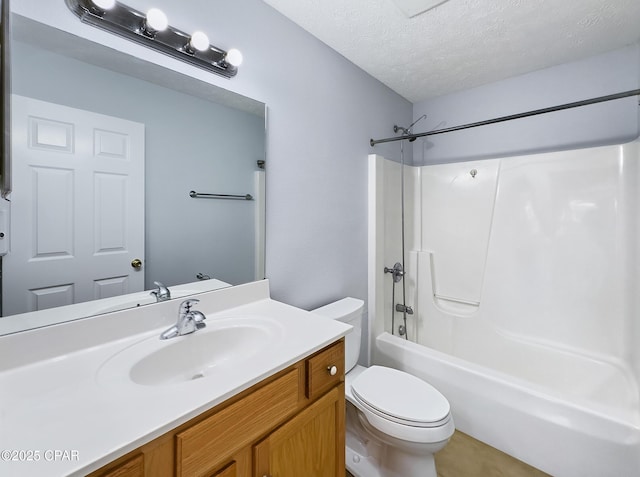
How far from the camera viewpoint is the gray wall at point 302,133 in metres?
1.21

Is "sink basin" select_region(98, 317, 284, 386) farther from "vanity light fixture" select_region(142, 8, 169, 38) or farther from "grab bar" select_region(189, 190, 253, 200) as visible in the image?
"vanity light fixture" select_region(142, 8, 169, 38)

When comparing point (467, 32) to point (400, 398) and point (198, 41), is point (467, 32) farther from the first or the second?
point (400, 398)

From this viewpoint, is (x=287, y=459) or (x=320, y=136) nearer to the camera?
(x=287, y=459)

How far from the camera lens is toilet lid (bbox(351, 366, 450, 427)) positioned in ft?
3.88

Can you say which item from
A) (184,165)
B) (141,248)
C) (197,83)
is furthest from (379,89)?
(141,248)

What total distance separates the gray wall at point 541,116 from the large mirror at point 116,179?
1.72m

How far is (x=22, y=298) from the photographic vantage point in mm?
818

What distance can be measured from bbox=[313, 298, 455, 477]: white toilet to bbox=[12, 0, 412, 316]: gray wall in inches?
12.4

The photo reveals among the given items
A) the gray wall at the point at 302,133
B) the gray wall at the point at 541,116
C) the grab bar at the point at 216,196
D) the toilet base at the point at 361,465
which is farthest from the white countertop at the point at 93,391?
the gray wall at the point at 541,116

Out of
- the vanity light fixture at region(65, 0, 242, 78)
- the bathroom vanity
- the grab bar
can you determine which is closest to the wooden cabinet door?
the bathroom vanity

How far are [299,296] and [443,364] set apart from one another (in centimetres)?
95

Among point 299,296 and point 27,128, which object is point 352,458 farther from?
point 27,128

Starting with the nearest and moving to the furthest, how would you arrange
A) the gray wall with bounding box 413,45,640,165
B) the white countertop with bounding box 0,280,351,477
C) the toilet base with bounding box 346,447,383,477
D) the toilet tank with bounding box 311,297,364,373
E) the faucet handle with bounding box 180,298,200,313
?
the white countertop with bounding box 0,280,351,477 → the faucet handle with bounding box 180,298,200,313 → the toilet base with bounding box 346,447,383,477 → the toilet tank with bounding box 311,297,364,373 → the gray wall with bounding box 413,45,640,165

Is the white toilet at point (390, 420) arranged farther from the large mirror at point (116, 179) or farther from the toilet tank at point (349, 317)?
the large mirror at point (116, 179)
